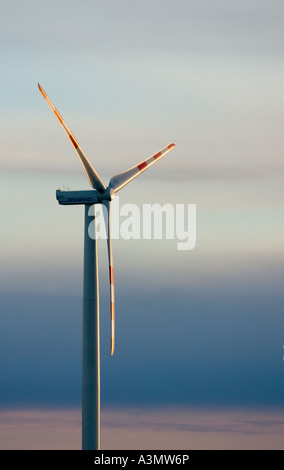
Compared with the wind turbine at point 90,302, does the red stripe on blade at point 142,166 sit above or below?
above

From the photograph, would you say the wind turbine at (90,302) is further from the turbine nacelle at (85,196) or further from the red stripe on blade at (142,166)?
the red stripe on blade at (142,166)

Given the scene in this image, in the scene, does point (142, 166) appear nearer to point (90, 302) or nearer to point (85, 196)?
point (85, 196)

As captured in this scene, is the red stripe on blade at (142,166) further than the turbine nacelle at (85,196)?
Yes

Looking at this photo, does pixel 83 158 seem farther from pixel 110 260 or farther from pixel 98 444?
pixel 98 444

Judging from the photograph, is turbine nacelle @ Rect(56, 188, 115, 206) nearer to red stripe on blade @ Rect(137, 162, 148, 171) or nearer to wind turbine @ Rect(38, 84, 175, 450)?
wind turbine @ Rect(38, 84, 175, 450)

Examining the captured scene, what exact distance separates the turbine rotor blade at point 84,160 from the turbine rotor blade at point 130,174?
3.88ft

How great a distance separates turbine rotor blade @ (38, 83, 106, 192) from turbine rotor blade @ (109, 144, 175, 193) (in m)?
1.18

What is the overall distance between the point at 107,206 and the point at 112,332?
10.8m

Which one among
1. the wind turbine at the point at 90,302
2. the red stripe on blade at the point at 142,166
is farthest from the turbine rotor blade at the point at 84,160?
the red stripe on blade at the point at 142,166

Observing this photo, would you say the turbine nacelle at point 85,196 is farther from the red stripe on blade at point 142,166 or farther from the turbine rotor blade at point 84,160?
the red stripe on blade at point 142,166

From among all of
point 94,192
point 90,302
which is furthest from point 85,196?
point 90,302

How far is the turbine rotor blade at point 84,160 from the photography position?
159 metres

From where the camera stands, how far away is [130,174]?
164 metres
